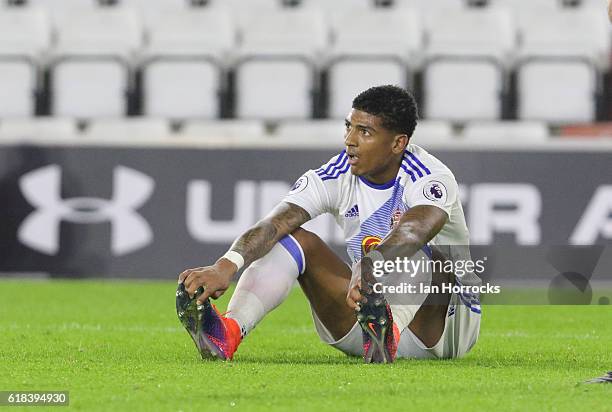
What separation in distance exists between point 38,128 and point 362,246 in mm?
5936

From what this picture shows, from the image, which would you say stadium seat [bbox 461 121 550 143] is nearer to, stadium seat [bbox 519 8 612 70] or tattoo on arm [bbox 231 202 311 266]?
stadium seat [bbox 519 8 612 70]

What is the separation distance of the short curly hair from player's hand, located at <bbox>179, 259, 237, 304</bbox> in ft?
3.00

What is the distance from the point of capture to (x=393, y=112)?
537cm

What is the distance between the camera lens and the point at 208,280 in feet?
16.6

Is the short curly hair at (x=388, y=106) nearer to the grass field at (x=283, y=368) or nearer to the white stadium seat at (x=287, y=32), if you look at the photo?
the grass field at (x=283, y=368)

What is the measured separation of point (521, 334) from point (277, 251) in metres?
2.22

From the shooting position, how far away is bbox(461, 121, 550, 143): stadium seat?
10.5 meters

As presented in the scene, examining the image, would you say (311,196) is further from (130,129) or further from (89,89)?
(89,89)

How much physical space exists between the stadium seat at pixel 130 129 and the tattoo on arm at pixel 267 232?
5.10 metres

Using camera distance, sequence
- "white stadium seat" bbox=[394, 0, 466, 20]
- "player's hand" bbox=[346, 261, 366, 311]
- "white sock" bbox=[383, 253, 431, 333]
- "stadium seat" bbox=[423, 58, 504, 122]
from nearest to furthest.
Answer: "player's hand" bbox=[346, 261, 366, 311] < "white sock" bbox=[383, 253, 431, 333] < "stadium seat" bbox=[423, 58, 504, 122] < "white stadium seat" bbox=[394, 0, 466, 20]

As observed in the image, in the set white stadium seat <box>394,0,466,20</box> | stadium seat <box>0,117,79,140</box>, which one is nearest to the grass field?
stadium seat <box>0,117,79,140</box>

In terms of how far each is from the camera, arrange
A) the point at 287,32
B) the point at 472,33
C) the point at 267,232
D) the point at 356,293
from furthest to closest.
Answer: the point at 287,32
the point at 472,33
the point at 267,232
the point at 356,293

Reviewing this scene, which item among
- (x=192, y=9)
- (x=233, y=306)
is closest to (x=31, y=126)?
(x=192, y=9)
